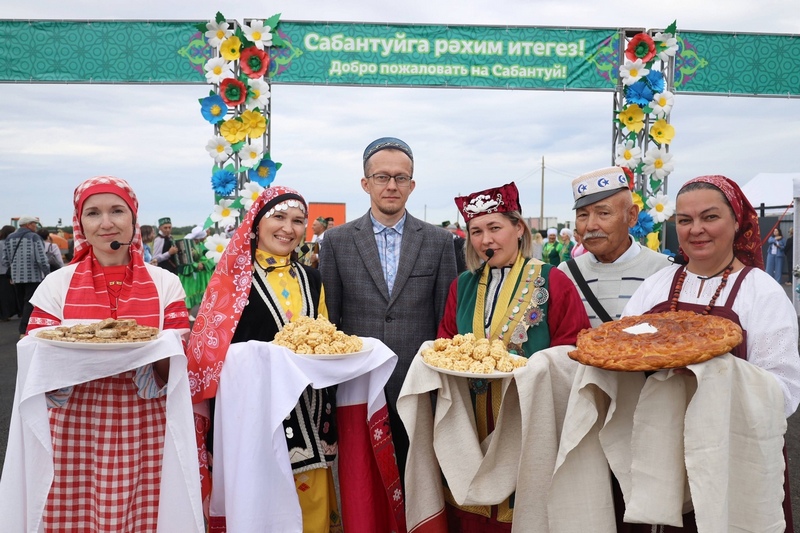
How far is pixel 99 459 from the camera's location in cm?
254

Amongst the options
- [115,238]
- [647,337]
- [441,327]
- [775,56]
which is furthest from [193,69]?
[775,56]

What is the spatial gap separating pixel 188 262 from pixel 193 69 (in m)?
5.25

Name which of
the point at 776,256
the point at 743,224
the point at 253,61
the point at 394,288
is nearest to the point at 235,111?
the point at 253,61

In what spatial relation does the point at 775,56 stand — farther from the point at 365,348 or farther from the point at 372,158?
the point at 365,348

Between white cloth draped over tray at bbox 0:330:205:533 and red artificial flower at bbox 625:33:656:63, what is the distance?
575 cm

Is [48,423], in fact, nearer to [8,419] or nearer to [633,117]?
[8,419]

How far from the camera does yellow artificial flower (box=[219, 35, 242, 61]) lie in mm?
5586

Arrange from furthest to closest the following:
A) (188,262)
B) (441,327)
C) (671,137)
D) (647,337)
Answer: (188,262), (671,137), (441,327), (647,337)

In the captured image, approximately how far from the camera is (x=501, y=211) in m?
2.87

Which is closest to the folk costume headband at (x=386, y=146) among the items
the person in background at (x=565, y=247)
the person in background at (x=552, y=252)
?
the person in background at (x=565, y=247)

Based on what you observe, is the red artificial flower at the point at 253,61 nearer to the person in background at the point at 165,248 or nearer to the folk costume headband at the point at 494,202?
the folk costume headband at the point at 494,202

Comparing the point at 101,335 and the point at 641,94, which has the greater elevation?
the point at 641,94

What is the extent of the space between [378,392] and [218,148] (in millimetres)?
3674

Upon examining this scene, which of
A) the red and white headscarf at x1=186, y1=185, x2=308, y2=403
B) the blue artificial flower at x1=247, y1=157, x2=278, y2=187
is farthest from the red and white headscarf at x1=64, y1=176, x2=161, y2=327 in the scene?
the blue artificial flower at x1=247, y1=157, x2=278, y2=187
